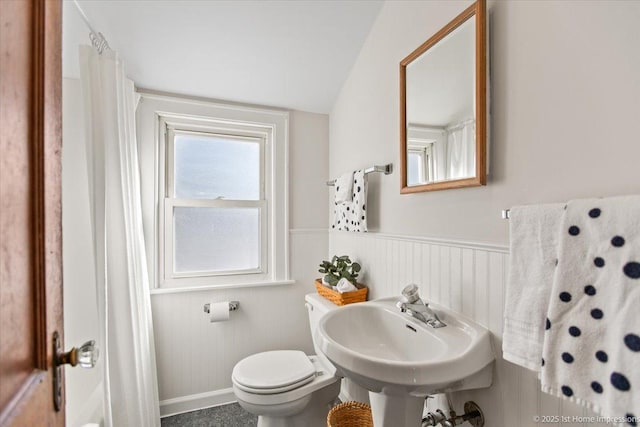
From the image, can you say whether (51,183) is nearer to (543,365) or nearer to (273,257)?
(543,365)

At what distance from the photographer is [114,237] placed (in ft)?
4.13

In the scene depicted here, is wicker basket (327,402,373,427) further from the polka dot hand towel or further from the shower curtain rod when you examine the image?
the shower curtain rod

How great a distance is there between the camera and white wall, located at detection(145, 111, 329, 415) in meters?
1.82

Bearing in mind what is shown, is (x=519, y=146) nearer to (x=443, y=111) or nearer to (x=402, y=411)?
(x=443, y=111)

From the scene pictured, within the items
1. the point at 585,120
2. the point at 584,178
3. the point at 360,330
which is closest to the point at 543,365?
the point at 584,178

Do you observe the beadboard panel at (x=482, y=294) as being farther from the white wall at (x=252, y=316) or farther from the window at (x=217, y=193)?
the window at (x=217, y=193)

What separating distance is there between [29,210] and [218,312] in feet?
4.98

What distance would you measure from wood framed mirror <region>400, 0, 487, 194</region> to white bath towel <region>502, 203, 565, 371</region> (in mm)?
249

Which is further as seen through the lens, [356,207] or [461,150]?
[356,207]

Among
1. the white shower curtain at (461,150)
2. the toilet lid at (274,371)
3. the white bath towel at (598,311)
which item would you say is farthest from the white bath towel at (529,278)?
the toilet lid at (274,371)

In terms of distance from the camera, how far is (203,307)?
188cm

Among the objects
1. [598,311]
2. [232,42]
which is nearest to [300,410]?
[598,311]

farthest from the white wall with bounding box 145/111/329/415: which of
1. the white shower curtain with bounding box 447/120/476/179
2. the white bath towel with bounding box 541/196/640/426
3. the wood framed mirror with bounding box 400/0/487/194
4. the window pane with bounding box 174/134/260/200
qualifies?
the white bath towel with bounding box 541/196/640/426

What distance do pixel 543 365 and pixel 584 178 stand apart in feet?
1.50
